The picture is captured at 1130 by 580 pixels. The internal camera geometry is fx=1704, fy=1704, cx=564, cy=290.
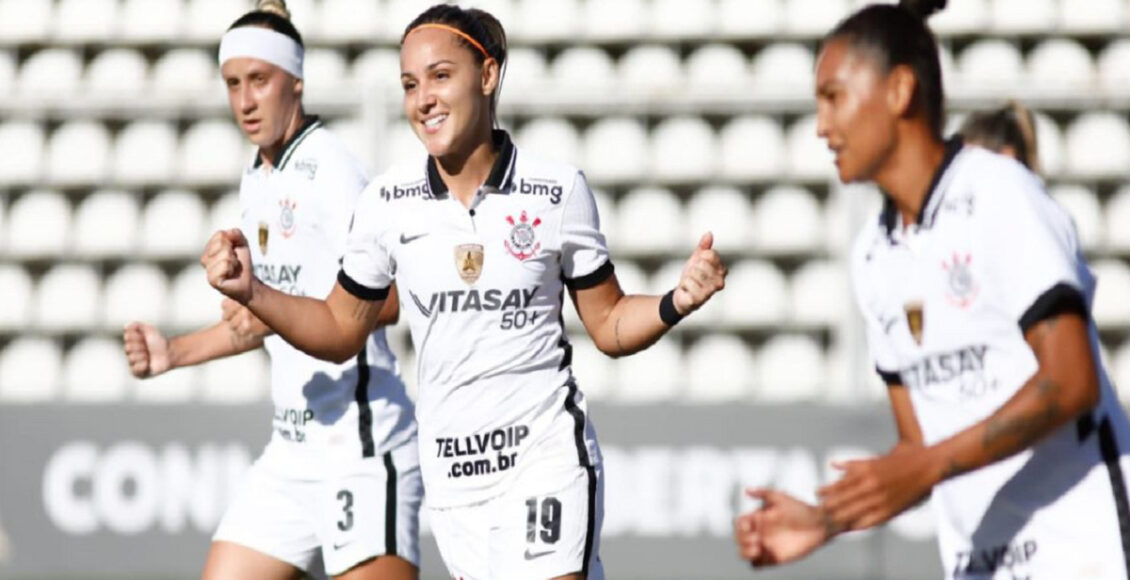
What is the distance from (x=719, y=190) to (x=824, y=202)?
73 cm

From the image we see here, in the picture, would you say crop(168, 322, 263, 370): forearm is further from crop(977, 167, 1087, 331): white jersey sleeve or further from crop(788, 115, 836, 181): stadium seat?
crop(788, 115, 836, 181): stadium seat

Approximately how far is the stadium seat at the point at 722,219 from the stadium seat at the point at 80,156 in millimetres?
4047

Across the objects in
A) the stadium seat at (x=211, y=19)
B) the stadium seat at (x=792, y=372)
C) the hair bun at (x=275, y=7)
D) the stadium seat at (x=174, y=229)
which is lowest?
the stadium seat at (x=792, y=372)

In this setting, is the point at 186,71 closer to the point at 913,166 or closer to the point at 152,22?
the point at 152,22

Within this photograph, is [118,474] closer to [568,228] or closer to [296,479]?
[296,479]

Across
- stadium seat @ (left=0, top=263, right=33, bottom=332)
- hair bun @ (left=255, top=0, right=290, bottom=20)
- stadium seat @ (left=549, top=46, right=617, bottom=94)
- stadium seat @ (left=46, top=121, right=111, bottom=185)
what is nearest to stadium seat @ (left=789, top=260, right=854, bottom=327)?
stadium seat @ (left=549, top=46, right=617, bottom=94)

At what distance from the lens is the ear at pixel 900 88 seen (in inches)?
128

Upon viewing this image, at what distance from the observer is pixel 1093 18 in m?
11.8

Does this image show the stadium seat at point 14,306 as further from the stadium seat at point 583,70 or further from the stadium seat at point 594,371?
the stadium seat at point 583,70

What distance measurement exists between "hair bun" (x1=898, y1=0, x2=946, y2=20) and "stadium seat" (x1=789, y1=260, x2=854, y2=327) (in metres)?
7.31

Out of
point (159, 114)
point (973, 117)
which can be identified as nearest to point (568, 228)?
point (973, 117)

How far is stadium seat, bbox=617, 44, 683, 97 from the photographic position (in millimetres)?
11852

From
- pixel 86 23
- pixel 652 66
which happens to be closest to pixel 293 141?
pixel 652 66

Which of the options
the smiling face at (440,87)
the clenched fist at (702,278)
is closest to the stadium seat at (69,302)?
the smiling face at (440,87)
